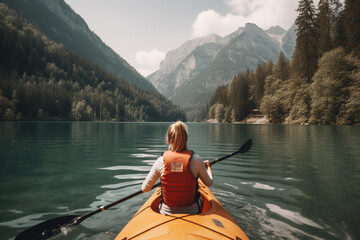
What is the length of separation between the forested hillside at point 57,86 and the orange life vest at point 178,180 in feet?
282

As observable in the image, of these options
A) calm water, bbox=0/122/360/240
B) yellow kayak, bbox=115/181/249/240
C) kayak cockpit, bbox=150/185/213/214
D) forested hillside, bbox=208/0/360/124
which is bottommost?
calm water, bbox=0/122/360/240

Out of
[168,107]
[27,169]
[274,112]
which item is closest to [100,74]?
[168,107]

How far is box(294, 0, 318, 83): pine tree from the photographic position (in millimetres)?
46625

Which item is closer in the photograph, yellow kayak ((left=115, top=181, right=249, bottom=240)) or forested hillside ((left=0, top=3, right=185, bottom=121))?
yellow kayak ((left=115, top=181, right=249, bottom=240))

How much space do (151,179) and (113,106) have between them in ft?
447

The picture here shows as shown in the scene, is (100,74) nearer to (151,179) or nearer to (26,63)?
(26,63)

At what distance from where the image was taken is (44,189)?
305 inches

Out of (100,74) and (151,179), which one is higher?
(100,74)

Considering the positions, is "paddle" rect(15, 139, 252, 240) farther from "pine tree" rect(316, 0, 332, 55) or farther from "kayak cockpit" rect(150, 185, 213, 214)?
"pine tree" rect(316, 0, 332, 55)

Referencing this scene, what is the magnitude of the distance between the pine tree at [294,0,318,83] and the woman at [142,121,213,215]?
51.3 m

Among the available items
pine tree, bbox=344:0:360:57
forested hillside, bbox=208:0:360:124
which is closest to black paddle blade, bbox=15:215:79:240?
forested hillside, bbox=208:0:360:124

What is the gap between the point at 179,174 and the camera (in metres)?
3.66

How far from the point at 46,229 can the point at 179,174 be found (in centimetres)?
331

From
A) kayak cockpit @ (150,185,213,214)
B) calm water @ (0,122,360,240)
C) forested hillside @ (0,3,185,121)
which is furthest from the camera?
forested hillside @ (0,3,185,121)
